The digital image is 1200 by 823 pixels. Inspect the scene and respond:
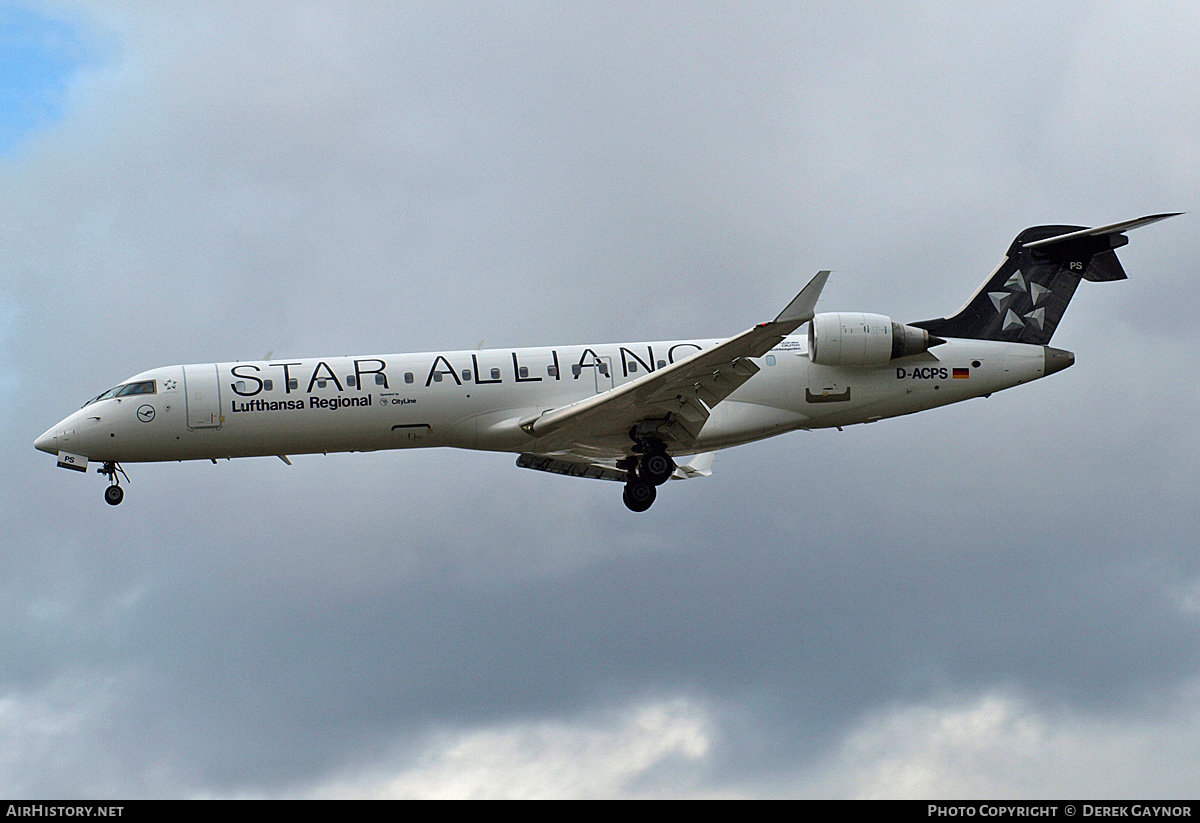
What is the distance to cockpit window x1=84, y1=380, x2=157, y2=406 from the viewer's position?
1261 inches

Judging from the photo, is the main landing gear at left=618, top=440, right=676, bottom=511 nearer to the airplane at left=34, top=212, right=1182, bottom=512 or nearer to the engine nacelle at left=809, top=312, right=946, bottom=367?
the airplane at left=34, top=212, right=1182, bottom=512

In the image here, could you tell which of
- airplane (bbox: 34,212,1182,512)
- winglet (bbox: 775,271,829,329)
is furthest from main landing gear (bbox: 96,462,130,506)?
winglet (bbox: 775,271,829,329)

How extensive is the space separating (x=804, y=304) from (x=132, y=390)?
612 inches

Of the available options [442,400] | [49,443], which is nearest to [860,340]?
[442,400]

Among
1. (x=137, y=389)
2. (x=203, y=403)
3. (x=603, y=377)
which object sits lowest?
(x=603, y=377)

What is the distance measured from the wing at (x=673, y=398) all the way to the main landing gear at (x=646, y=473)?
0.41 metres

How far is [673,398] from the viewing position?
30500 mm

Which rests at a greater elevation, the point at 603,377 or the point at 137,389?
the point at 137,389

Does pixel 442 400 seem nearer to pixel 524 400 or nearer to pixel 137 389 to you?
pixel 524 400

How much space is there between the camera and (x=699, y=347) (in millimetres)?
32750
